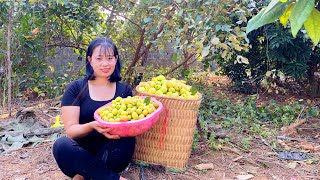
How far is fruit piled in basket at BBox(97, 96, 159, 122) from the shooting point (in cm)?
213

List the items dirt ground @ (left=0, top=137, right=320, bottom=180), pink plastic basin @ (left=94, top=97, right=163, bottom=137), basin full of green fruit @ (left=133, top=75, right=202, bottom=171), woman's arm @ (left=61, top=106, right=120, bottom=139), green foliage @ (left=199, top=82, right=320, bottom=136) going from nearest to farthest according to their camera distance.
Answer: pink plastic basin @ (left=94, top=97, right=163, bottom=137)
woman's arm @ (left=61, top=106, right=120, bottom=139)
basin full of green fruit @ (left=133, top=75, right=202, bottom=171)
dirt ground @ (left=0, top=137, right=320, bottom=180)
green foliage @ (left=199, top=82, right=320, bottom=136)

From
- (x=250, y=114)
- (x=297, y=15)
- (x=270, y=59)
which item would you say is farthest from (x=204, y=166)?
(x=270, y=59)

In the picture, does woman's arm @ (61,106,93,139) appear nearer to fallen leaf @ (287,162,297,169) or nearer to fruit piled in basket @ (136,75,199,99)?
fruit piled in basket @ (136,75,199,99)

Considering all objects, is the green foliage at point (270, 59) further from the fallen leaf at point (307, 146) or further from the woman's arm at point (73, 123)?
the woman's arm at point (73, 123)

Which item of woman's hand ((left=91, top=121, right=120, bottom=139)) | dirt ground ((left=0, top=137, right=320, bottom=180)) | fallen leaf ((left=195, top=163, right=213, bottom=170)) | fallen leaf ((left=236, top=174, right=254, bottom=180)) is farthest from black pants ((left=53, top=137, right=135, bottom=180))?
fallen leaf ((left=236, top=174, right=254, bottom=180))

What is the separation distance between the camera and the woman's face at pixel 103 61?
2316 mm

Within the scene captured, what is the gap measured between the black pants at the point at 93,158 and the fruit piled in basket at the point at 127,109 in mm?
226

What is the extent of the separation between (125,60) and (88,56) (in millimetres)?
2520

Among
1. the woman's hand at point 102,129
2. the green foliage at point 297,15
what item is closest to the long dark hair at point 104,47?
the woman's hand at point 102,129

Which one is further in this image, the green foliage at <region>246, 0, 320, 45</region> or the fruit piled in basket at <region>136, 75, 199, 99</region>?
the fruit piled in basket at <region>136, 75, 199, 99</region>

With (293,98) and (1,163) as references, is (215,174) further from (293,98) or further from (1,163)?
(293,98)

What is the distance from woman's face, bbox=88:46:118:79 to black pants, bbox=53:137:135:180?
0.47m

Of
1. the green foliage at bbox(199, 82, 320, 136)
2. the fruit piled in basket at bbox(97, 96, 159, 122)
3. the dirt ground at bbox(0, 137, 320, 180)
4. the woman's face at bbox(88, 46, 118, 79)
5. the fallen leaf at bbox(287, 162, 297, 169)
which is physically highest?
the woman's face at bbox(88, 46, 118, 79)

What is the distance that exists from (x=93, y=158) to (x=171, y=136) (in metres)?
0.61
